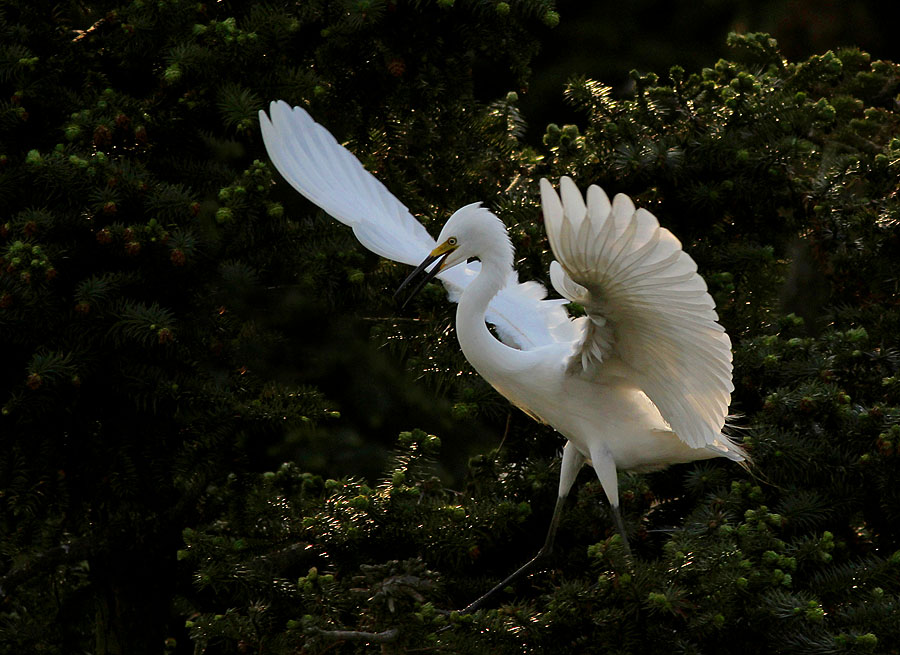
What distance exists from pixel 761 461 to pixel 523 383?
0.67m

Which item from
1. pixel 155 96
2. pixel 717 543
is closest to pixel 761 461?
pixel 717 543

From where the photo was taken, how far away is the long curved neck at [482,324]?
124 inches

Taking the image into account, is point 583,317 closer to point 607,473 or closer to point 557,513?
point 607,473

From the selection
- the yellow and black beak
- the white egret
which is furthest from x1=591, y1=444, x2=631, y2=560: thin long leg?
the yellow and black beak

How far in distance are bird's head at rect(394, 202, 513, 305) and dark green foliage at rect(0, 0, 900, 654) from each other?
24 cm

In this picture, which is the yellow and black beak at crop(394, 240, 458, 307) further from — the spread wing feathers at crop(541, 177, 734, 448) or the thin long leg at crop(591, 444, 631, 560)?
the thin long leg at crop(591, 444, 631, 560)

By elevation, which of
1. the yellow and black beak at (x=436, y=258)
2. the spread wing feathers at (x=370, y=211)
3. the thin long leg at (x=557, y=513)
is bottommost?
the thin long leg at (x=557, y=513)

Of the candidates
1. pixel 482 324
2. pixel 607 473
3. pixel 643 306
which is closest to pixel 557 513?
pixel 607 473

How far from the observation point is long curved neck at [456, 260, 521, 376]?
3139 millimetres

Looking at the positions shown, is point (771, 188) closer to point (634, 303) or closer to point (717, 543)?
point (634, 303)

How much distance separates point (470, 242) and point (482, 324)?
237 millimetres

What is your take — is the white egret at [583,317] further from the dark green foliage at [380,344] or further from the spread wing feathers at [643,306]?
the dark green foliage at [380,344]

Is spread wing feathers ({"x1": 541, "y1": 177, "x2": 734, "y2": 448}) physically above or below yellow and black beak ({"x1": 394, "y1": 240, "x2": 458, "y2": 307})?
below

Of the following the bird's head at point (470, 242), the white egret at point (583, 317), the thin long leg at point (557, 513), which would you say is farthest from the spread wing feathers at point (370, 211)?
the thin long leg at point (557, 513)
